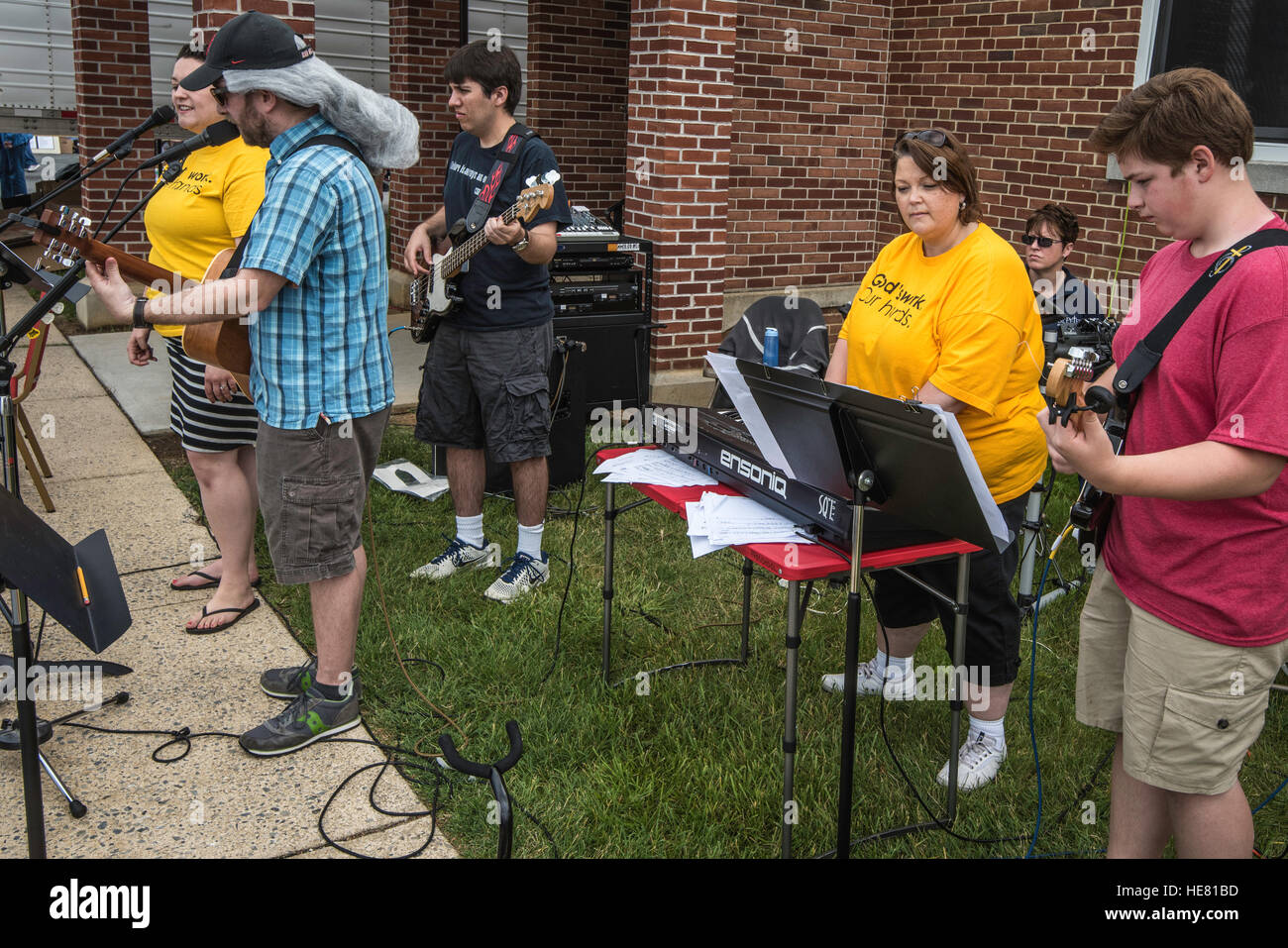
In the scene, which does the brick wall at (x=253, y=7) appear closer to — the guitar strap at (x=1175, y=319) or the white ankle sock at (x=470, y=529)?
the white ankle sock at (x=470, y=529)

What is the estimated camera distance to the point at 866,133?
8398 millimetres

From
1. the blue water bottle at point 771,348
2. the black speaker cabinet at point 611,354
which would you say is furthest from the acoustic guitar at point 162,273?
the black speaker cabinet at point 611,354

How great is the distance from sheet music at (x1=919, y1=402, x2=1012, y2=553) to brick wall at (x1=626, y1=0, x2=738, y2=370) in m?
4.83

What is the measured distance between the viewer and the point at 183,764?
347cm

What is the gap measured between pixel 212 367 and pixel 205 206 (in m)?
0.58

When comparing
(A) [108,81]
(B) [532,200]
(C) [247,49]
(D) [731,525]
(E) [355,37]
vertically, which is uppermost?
(E) [355,37]

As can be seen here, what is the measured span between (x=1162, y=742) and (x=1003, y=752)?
1288 millimetres

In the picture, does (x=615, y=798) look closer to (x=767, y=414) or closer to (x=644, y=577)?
(x=767, y=414)

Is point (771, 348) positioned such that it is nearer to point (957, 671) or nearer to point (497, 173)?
point (957, 671)

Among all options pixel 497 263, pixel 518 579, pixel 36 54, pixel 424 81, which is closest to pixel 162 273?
pixel 497 263

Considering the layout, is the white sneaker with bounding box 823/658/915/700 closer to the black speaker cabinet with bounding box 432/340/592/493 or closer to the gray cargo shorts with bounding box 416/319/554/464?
the gray cargo shorts with bounding box 416/319/554/464

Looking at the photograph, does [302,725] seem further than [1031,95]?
No

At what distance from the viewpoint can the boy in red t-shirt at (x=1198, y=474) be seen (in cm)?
207

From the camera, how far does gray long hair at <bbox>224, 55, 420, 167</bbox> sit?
3045 millimetres
